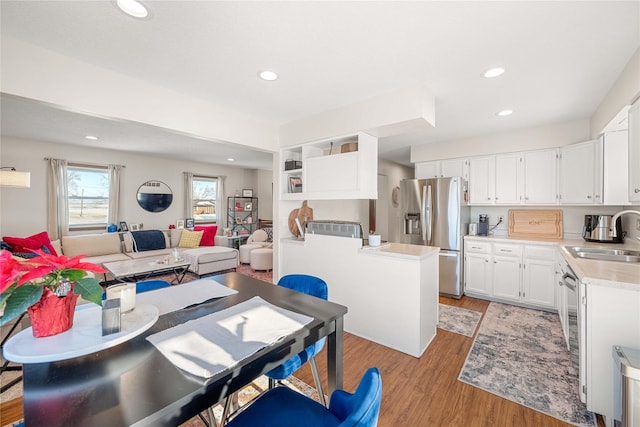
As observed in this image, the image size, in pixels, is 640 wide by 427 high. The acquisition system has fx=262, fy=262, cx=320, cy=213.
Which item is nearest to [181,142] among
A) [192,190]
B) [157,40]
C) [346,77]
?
[192,190]

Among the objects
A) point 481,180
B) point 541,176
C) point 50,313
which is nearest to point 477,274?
point 481,180

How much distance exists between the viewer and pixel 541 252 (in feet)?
10.8

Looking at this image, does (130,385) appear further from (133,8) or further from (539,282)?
(539,282)

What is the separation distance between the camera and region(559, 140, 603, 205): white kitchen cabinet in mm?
2969

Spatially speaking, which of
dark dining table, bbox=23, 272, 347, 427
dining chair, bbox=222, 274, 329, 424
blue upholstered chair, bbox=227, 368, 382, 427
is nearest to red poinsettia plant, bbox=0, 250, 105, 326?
dark dining table, bbox=23, 272, 347, 427

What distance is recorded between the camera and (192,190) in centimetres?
665

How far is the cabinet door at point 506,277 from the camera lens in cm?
348

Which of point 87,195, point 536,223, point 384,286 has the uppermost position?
point 87,195

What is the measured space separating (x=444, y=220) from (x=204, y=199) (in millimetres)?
5853

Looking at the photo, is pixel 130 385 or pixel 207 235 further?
pixel 207 235

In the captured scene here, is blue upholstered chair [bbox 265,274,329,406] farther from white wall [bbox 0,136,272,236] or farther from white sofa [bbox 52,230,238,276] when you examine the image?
white wall [bbox 0,136,272,236]

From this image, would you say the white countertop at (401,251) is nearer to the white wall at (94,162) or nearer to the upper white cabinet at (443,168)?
the upper white cabinet at (443,168)

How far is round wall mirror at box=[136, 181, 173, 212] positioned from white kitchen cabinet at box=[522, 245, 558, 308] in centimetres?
692

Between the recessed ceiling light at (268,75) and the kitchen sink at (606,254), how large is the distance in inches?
125
